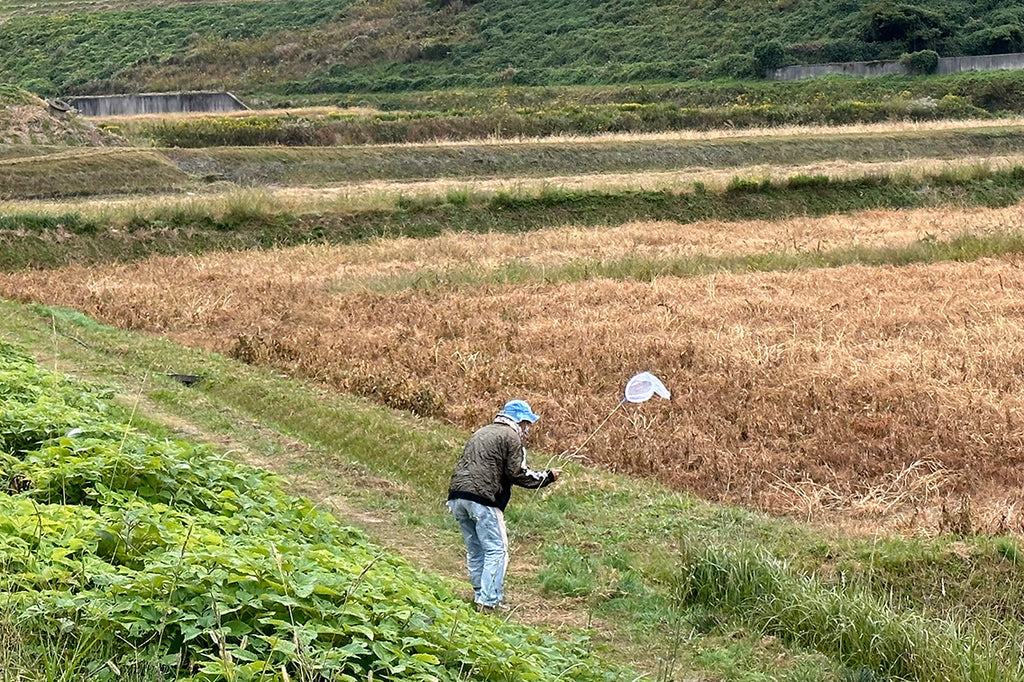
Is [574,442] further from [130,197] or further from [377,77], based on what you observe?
[377,77]

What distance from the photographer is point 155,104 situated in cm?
6875

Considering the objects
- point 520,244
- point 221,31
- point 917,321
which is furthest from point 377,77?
point 917,321

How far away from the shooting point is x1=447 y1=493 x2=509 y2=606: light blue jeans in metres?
8.53

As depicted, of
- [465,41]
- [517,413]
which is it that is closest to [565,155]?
[465,41]

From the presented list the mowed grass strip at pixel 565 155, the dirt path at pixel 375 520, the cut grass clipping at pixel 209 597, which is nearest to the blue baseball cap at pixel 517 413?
the dirt path at pixel 375 520

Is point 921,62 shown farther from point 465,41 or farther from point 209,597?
point 209,597

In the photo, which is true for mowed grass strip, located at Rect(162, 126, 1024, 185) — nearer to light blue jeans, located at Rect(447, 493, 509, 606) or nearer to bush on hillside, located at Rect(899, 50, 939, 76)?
bush on hillside, located at Rect(899, 50, 939, 76)

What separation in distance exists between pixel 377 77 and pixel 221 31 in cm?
1732

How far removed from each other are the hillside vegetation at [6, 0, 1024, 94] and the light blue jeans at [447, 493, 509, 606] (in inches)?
2650

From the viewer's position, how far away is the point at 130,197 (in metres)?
37.3

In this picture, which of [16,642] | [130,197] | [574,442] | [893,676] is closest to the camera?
[16,642]

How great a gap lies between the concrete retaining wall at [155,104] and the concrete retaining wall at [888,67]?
30.9 m

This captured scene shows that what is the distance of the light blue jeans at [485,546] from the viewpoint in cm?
853

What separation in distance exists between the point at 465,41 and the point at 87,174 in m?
49.7
